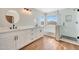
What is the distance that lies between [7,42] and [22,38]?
0.25m

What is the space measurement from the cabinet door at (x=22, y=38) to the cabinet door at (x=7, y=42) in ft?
0.30

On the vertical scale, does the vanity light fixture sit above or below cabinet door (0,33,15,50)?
above

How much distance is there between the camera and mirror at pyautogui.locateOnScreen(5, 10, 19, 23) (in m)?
1.67

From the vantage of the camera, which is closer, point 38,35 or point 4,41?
point 4,41

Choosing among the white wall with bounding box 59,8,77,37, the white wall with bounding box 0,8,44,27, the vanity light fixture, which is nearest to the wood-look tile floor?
the white wall with bounding box 59,8,77,37

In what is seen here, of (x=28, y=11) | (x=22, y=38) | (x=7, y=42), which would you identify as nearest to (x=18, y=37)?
(x=22, y=38)

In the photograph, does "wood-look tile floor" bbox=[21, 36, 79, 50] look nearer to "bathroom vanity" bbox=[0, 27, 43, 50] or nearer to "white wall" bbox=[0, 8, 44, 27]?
"bathroom vanity" bbox=[0, 27, 43, 50]

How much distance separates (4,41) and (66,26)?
106cm

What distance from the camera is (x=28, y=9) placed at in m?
1.68

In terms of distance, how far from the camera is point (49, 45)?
1688mm

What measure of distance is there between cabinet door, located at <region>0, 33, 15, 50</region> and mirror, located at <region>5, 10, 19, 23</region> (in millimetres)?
247

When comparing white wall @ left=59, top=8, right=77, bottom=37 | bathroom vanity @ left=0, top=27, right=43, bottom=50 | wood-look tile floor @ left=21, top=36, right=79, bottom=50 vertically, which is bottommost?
wood-look tile floor @ left=21, top=36, right=79, bottom=50

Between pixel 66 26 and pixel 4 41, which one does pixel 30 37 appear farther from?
pixel 66 26
